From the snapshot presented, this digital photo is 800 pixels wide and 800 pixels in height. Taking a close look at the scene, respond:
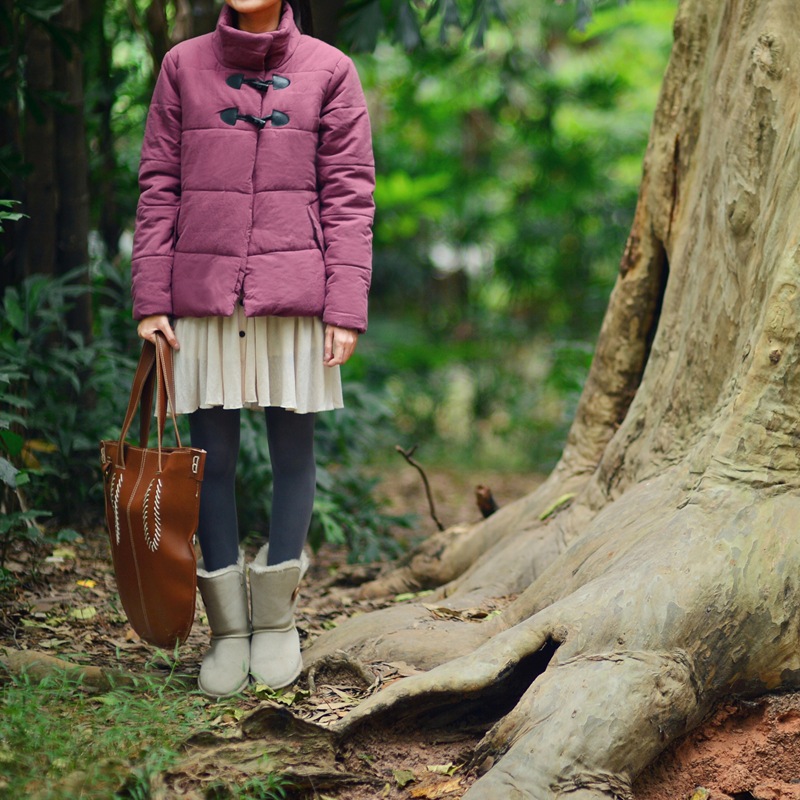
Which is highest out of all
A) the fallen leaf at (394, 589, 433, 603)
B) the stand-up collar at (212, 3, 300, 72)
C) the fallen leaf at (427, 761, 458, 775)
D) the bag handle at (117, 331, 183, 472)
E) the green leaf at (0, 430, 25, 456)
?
the stand-up collar at (212, 3, 300, 72)

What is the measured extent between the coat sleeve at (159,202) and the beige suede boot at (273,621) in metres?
0.89

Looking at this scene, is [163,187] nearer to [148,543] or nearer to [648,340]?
[148,543]

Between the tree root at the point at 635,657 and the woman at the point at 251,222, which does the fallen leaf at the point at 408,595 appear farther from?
the tree root at the point at 635,657

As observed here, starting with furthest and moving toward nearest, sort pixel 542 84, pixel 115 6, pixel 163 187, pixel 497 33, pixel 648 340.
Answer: pixel 497 33 < pixel 542 84 < pixel 115 6 < pixel 648 340 < pixel 163 187

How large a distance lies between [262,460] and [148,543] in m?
2.36

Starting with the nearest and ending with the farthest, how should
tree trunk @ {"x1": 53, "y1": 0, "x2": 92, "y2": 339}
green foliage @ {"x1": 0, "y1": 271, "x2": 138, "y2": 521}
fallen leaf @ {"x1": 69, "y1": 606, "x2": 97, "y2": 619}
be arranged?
fallen leaf @ {"x1": 69, "y1": 606, "x2": 97, "y2": 619} → green foliage @ {"x1": 0, "y1": 271, "x2": 138, "y2": 521} → tree trunk @ {"x1": 53, "y1": 0, "x2": 92, "y2": 339}

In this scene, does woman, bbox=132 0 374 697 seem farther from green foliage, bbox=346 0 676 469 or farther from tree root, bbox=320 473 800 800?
green foliage, bbox=346 0 676 469

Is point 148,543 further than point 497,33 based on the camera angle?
No

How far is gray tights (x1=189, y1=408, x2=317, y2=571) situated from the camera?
299 cm

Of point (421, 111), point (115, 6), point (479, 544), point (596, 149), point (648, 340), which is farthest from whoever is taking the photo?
point (421, 111)

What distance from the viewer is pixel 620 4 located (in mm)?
4637

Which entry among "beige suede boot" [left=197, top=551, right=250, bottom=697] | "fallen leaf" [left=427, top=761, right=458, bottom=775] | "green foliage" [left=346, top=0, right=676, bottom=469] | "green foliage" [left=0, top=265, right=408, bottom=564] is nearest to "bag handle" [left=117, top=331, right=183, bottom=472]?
"beige suede boot" [left=197, top=551, right=250, bottom=697]

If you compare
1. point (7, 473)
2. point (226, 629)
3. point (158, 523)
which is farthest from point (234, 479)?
point (7, 473)

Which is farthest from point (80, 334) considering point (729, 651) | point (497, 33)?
point (497, 33)
